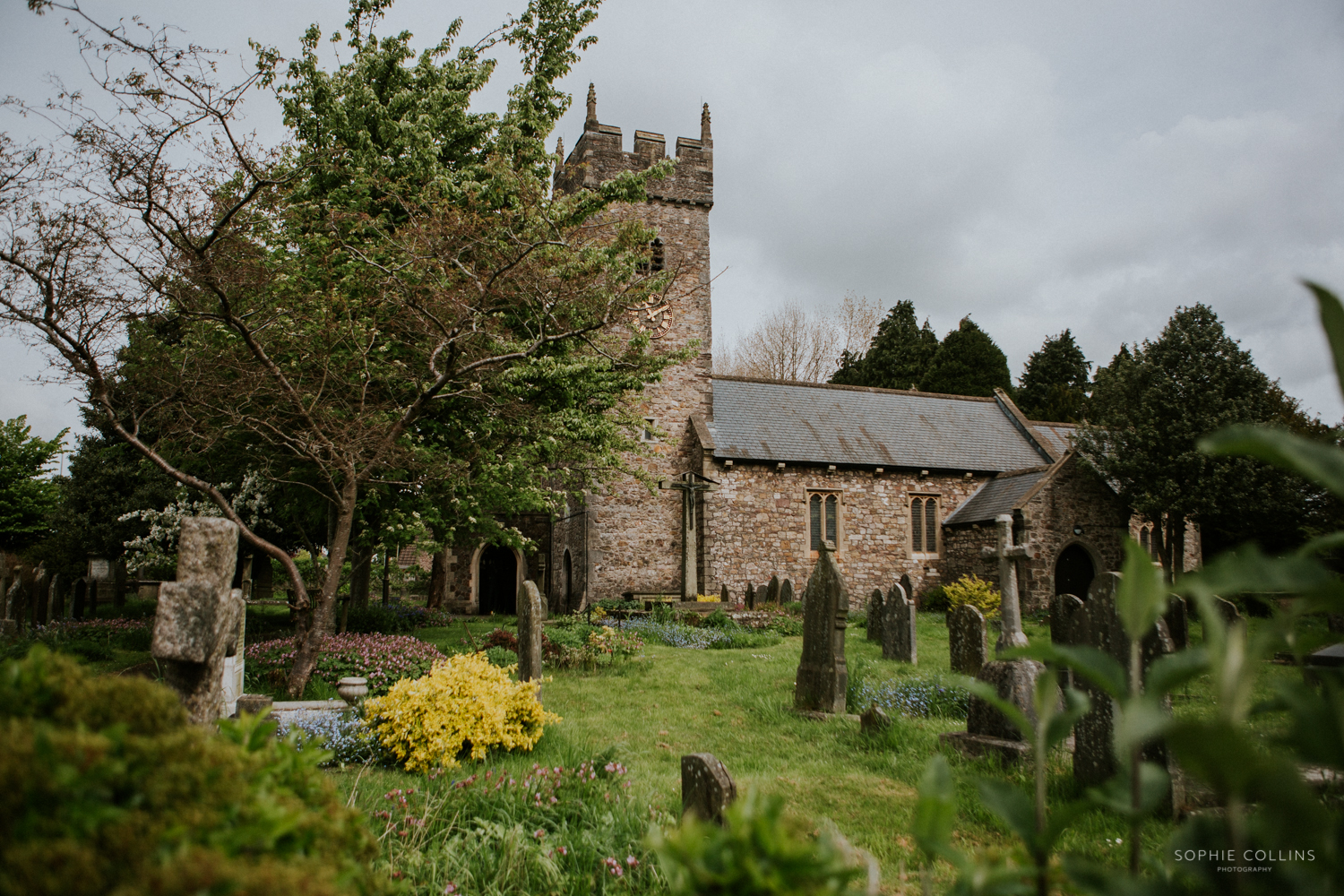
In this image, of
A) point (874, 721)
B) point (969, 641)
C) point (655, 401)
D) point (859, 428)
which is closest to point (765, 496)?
point (655, 401)

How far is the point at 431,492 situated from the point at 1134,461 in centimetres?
1665

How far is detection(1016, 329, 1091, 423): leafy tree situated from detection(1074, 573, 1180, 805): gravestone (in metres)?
35.0

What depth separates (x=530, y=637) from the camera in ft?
26.9

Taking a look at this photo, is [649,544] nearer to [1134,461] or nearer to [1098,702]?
[1134,461]

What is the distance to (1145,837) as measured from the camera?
3893mm

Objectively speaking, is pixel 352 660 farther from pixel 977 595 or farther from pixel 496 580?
pixel 496 580

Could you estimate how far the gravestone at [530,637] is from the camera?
810 cm

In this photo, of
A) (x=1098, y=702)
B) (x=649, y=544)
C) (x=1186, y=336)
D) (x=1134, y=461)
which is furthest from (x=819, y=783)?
(x=1186, y=336)

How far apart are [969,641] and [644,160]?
1649 cm

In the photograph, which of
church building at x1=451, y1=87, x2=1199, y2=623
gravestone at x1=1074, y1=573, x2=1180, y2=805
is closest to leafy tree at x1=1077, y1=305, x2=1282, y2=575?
church building at x1=451, y1=87, x2=1199, y2=623

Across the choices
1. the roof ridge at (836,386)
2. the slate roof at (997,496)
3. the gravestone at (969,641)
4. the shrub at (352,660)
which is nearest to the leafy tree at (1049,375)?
the roof ridge at (836,386)

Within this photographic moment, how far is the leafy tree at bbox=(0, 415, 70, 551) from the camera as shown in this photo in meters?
16.7

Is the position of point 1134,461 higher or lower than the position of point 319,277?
lower

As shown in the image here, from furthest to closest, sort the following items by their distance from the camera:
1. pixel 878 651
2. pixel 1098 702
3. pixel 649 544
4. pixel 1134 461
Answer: pixel 649 544, pixel 1134 461, pixel 878 651, pixel 1098 702
